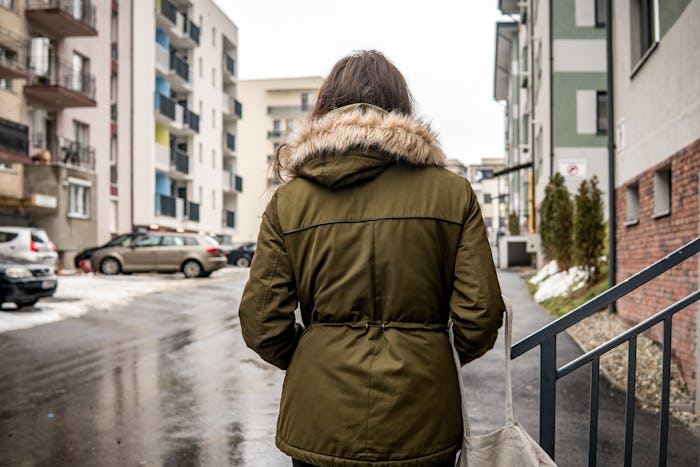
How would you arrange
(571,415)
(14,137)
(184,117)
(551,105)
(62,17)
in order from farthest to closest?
(184,117) → (62,17) → (14,137) → (551,105) → (571,415)

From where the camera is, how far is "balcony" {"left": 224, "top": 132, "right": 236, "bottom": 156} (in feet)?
178

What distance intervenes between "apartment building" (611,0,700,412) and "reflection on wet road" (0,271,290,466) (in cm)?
381

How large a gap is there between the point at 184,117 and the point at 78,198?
14283mm

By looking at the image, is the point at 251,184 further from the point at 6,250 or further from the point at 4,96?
the point at 6,250

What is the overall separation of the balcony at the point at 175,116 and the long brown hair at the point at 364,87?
40.1 meters

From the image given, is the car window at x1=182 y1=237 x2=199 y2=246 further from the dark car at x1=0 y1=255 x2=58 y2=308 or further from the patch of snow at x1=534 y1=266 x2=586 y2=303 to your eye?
the patch of snow at x1=534 y1=266 x2=586 y2=303

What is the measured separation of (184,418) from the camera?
6625 mm

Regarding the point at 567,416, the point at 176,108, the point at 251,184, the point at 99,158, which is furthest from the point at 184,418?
the point at 251,184

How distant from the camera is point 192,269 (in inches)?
1054

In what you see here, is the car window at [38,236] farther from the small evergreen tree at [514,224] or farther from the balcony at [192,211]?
the small evergreen tree at [514,224]

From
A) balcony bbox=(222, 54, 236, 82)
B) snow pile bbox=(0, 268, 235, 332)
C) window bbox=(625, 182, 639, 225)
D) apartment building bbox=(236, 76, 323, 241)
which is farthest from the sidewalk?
apartment building bbox=(236, 76, 323, 241)

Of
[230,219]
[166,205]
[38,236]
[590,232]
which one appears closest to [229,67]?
[230,219]

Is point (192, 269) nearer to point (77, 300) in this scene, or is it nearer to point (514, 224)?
point (77, 300)

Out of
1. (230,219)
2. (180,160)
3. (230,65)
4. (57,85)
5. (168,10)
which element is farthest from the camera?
(230,65)
